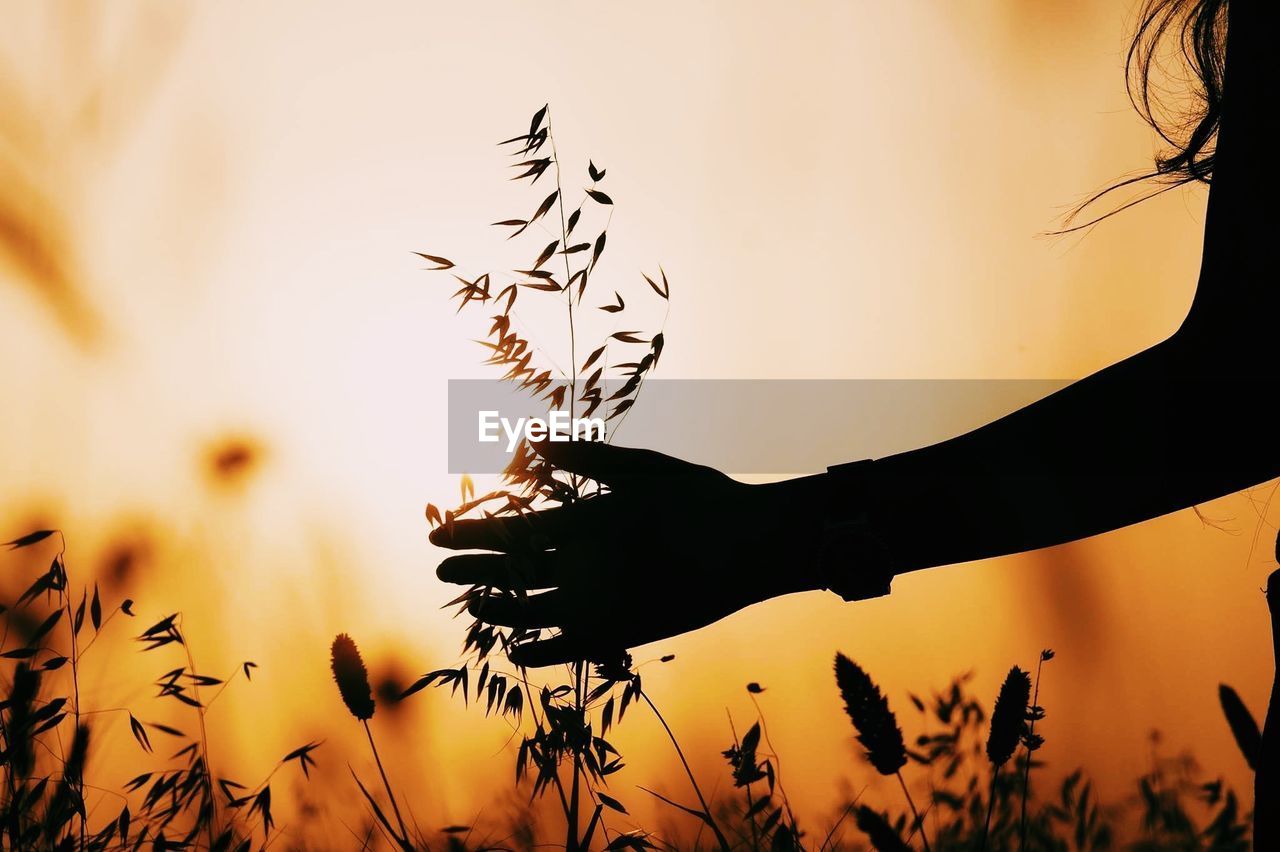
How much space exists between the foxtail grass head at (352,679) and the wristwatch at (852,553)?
1014 millimetres

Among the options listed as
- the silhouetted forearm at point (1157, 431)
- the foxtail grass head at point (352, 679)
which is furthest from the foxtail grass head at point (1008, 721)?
the foxtail grass head at point (352, 679)

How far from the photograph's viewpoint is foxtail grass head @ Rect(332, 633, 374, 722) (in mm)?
1565

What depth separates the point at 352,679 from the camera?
62.5 inches

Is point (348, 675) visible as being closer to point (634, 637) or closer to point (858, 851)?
point (634, 637)

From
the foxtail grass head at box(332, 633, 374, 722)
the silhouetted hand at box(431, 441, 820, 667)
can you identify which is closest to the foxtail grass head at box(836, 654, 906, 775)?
the silhouetted hand at box(431, 441, 820, 667)

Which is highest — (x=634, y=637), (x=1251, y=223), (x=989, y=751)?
(x=1251, y=223)

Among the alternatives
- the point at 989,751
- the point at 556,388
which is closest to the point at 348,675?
the point at 556,388

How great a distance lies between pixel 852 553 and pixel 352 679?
108cm

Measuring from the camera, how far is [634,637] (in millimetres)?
1030

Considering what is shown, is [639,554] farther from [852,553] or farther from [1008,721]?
[1008,721]

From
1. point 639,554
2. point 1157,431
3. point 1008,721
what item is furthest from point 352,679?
point 1157,431

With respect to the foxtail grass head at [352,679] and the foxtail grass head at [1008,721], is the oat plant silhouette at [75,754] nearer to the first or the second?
the foxtail grass head at [352,679]

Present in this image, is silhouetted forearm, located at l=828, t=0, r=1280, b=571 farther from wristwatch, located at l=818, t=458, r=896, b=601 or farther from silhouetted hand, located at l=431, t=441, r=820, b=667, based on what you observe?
silhouetted hand, located at l=431, t=441, r=820, b=667

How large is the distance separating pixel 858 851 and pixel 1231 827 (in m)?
0.98
